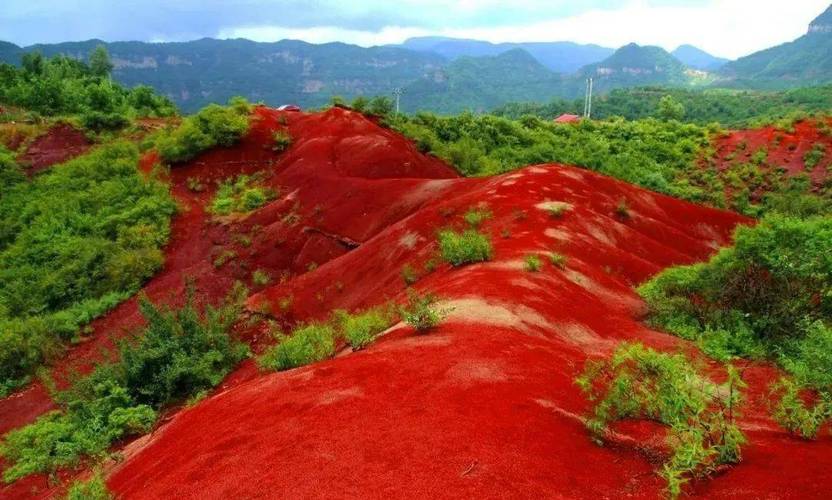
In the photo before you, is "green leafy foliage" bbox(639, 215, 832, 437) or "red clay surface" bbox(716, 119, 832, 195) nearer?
"green leafy foliage" bbox(639, 215, 832, 437)

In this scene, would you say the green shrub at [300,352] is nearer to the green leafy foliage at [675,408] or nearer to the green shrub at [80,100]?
the green leafy foliage at [675,408]

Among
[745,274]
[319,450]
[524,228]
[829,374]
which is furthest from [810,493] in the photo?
[524,228]

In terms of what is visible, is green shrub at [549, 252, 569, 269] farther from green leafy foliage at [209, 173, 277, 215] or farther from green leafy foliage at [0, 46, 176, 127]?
green leafy foliage at [0, 46, 176, 127]

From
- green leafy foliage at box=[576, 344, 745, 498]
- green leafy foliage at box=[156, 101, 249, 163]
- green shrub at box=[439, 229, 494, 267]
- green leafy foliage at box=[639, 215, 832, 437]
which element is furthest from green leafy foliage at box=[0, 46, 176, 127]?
green leafy foliage at box=[576, 344, 745, 498]

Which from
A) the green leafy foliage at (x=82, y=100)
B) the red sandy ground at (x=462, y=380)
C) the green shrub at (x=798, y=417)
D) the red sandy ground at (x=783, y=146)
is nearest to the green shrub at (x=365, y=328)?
the red sandy ground at (x=462, y=380)

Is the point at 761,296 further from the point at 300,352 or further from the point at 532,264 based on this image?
the point at 300,352

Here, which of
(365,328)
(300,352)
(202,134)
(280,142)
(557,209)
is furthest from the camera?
(280,142)

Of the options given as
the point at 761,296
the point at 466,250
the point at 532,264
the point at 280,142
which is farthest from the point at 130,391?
the point at 280,142
